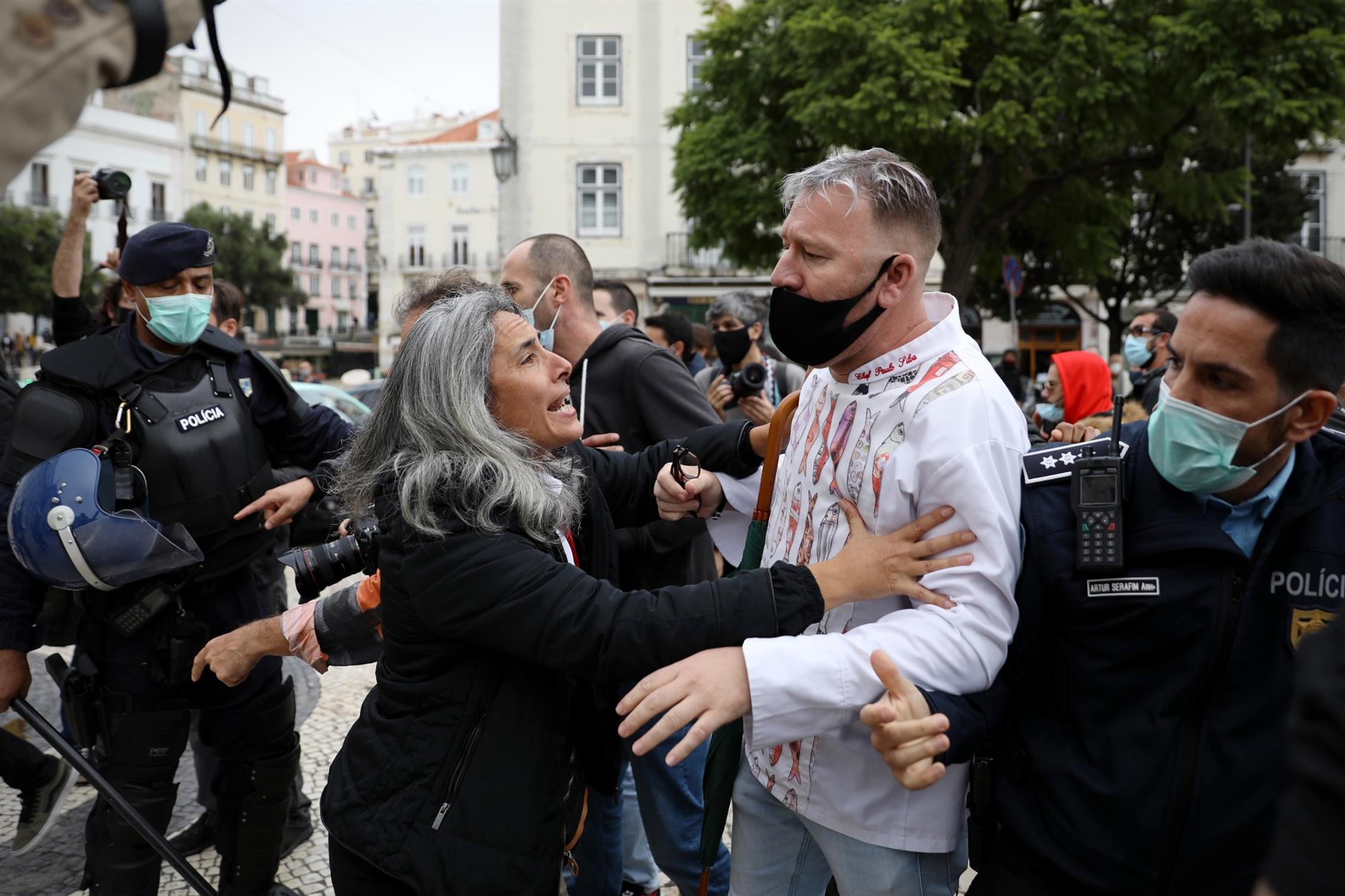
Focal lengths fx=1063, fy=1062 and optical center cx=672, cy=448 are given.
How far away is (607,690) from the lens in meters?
2.53

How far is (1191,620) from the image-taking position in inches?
68.4

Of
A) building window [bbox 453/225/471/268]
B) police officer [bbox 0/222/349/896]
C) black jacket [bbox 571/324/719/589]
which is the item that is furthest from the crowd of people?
building window [bbox 453/225/471/268]

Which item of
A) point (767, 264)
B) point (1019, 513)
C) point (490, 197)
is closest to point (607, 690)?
point (1019, 513)

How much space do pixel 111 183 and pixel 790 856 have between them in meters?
4.02

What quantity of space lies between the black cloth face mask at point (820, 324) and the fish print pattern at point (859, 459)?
0.52 ft

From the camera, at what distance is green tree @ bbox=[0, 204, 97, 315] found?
113 feet

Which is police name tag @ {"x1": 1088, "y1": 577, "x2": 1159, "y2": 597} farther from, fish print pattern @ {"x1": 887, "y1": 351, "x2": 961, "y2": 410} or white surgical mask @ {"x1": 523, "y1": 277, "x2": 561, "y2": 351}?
white surgical mask @ {"x1": 523, "y1": 277, "x2": 561, "y2": 351}

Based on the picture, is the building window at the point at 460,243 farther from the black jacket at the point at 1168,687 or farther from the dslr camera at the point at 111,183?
the black jacket at the point at 1168,687

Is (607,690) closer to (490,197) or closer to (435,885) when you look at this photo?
(435,885)

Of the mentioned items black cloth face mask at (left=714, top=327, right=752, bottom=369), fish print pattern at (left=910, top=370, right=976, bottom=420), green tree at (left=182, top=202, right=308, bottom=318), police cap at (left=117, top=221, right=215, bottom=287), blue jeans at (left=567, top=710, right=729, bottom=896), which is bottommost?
blue jeans at (left=567, top=710, right=729, bottom=896)

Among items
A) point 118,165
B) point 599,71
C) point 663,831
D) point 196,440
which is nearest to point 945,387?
point 663,831

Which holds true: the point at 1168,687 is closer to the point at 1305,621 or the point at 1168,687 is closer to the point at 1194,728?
the point at 1194,728

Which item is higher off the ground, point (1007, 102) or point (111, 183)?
point (1007, 102)

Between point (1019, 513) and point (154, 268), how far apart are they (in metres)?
2.74
